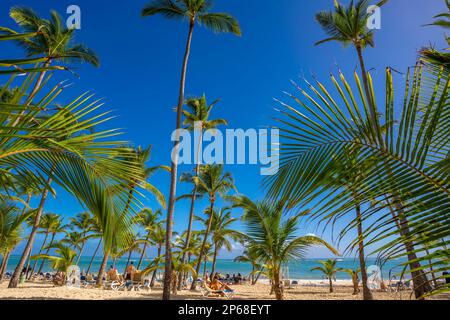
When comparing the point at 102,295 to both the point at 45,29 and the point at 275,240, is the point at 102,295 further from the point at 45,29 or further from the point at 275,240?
the point at 45,29

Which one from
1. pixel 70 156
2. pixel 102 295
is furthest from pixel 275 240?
pixel 70 156

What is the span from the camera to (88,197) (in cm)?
272

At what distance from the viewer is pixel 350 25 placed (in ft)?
42.2

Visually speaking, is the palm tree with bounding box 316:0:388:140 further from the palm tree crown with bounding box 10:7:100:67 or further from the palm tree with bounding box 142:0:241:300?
the palm tree crown with bounding box 10:7:100:67

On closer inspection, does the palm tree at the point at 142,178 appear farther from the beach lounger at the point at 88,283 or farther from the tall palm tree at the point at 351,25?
the tall palm tree at the point at 351,25

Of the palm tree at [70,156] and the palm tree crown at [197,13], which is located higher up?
the palm tree crown at [197,13]

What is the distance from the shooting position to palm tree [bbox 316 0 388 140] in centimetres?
1256

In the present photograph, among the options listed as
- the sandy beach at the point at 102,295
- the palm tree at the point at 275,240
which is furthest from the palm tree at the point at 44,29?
the palm tree at the point at 275,240

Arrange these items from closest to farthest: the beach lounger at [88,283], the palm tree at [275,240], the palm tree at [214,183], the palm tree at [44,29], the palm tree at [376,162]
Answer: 1. the palm tree at [376,162]
2. the palm tree at [275,240]
3. the palm tree at [44,29]
4. the beach lounger at [88,283]
5. the palm tree at [214,183]

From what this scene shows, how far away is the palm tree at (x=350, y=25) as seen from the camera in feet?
41.2

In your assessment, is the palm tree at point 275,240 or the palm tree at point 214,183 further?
the palm tree at point 214,183

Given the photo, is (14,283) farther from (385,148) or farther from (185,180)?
(385,148)

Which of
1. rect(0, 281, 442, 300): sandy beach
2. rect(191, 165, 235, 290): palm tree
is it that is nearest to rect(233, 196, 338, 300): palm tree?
rect(0, 281, 442, 300): sandy beach
